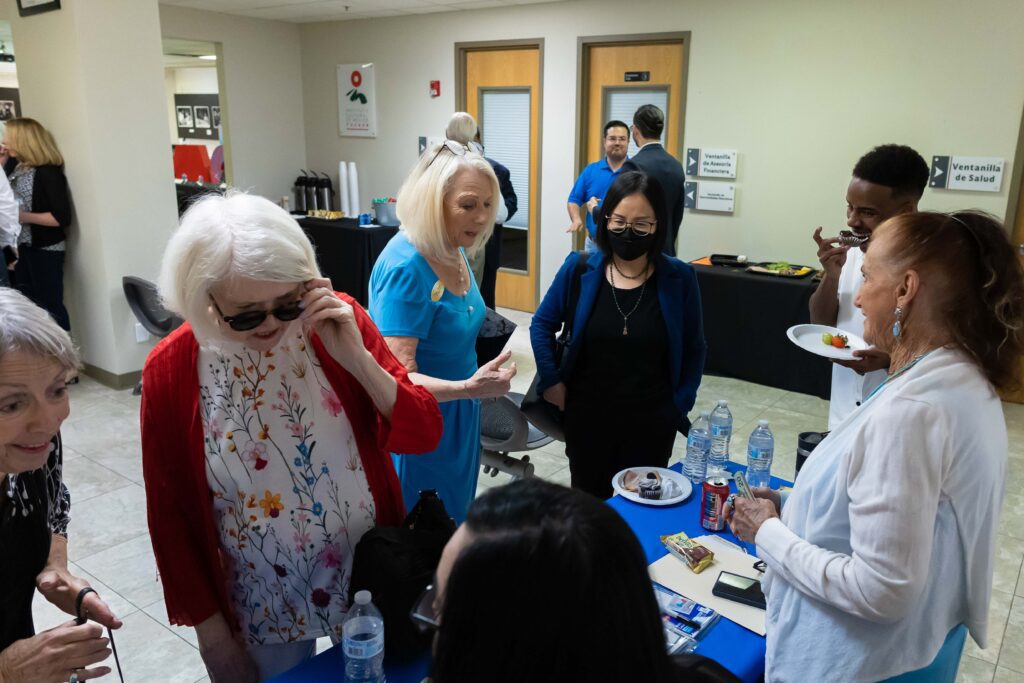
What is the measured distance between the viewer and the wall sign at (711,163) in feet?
17.9

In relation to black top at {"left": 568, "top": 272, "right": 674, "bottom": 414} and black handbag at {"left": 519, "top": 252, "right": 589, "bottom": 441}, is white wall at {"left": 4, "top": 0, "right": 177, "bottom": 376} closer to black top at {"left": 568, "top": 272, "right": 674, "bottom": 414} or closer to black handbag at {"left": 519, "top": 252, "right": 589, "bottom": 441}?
black handbag at {"left": 519, "top": 252, "right": 589, "bottom": 441}

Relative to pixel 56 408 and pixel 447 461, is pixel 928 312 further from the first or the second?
pixel 56 408

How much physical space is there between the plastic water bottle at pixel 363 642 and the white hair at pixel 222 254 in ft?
1.79

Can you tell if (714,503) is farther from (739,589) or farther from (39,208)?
(39,208)

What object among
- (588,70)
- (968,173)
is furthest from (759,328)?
(588,70)

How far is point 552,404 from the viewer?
2422 millimetres

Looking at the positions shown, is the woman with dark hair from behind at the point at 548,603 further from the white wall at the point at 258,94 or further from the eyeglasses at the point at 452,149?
the white wall at the point at 258,94

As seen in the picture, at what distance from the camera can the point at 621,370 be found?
2.25 m

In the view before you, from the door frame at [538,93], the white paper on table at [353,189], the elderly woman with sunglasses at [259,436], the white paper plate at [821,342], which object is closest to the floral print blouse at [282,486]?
the elderly woman with sunglasses at [259,436]

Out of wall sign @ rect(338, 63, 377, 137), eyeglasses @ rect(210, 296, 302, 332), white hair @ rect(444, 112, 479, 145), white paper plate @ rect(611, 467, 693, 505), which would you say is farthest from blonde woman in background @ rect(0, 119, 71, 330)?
white paper plate @ rect(611, 467, 693, 505)

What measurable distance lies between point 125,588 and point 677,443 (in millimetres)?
2792

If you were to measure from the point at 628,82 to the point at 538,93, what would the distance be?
87 centimetres

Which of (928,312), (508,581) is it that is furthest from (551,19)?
(508,581)

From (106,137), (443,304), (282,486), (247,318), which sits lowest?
(282,486)
